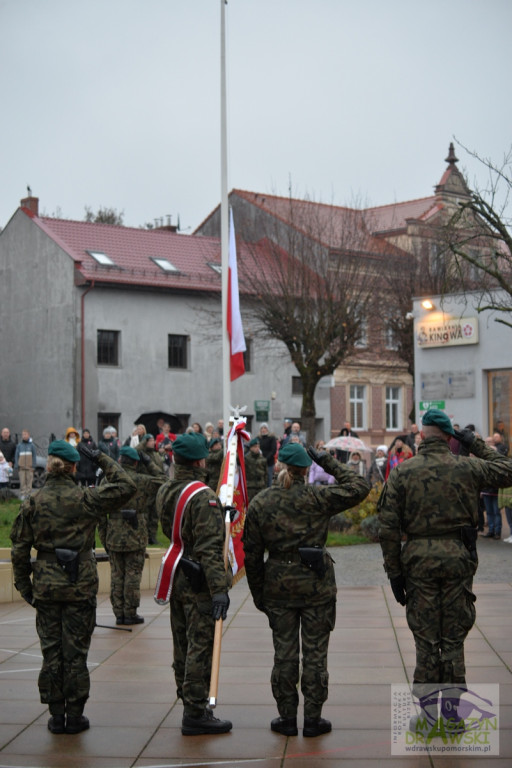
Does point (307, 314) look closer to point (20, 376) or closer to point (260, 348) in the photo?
point (260, 348)

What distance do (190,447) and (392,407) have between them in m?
44.6

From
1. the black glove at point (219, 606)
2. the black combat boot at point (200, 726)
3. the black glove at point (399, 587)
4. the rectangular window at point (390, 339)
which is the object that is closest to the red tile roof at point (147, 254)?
the rectangular window at point (390, 339)

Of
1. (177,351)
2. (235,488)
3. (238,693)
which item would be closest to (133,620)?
(235,488)

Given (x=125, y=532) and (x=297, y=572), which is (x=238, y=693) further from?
(x=125, y=532)

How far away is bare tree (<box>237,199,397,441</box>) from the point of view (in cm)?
3331

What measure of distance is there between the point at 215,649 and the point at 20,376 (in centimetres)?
3611

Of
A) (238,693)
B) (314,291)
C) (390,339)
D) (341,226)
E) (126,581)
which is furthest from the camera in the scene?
(390,339)

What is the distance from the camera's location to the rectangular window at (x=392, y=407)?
5075 cm

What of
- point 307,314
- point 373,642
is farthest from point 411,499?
point 307,314

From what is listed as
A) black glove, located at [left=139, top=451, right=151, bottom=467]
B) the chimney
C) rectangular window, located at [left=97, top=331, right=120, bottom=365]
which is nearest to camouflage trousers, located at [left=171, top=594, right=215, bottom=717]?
black glove, located at [left=139, top=451, right=151, bottom=467]

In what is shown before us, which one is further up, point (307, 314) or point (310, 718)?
point (307, 314)

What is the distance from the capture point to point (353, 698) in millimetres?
7570

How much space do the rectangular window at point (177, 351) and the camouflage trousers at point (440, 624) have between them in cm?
3458

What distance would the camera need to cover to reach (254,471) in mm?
16141
